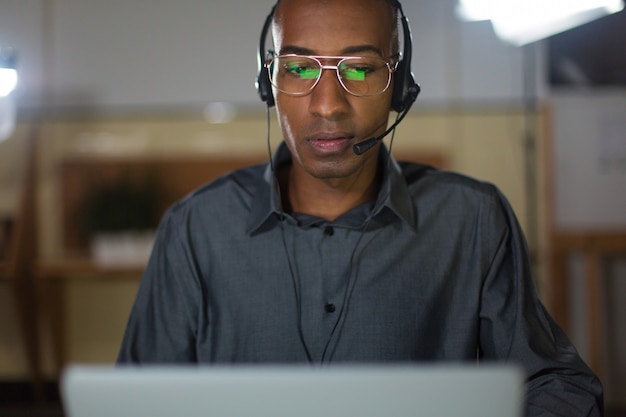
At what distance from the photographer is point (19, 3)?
3746mm

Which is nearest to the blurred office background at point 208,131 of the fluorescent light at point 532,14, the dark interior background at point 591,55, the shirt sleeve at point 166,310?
the dark interior background at point 591,55

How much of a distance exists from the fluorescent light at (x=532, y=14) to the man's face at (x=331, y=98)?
1520mm

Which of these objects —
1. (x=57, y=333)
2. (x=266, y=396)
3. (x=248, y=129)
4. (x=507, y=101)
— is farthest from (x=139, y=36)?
(x=266, y=396)

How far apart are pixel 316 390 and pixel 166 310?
660mm

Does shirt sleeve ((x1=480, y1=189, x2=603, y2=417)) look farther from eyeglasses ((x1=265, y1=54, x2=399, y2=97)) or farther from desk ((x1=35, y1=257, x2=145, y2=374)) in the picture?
desk ((x1=35, y1=257, x2=145, y2=374))

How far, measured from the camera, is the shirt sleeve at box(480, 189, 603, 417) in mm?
951

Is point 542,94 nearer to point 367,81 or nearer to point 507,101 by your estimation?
point 507,101

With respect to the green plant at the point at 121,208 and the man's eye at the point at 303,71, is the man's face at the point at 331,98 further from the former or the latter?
the green plant at the point at 121,208

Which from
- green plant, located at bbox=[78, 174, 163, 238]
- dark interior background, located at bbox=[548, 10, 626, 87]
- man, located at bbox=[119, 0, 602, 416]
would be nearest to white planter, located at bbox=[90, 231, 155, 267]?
green plant, located at bbox=[78, 174, 163, 238]

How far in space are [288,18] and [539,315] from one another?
0.58 meters

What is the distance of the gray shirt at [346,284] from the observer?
3.66ft

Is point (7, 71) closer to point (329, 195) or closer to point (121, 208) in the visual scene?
point (329, 195)

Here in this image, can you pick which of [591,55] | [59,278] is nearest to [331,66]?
[591,55]

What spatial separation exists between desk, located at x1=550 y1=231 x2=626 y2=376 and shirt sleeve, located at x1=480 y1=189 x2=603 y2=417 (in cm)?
221
